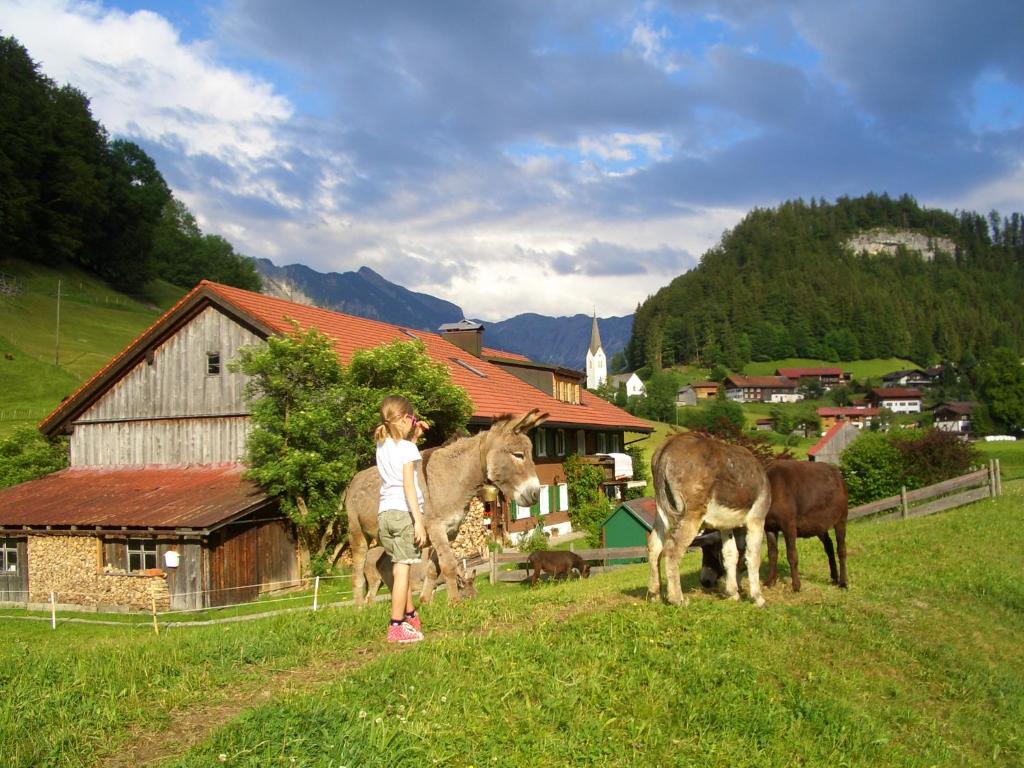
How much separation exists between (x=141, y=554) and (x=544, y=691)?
2268cm

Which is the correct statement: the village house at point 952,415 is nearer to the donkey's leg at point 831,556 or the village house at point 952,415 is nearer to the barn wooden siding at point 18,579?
the barn wooden siding at point 18,579

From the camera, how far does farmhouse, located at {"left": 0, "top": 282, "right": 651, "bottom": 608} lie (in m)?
24.1

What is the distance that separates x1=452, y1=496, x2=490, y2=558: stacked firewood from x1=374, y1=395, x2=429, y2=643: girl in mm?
25112

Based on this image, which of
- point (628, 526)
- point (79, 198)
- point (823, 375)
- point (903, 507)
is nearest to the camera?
point (903, 507)

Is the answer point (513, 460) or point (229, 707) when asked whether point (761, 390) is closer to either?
point (513, 460)

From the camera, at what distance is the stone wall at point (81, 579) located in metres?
24.9

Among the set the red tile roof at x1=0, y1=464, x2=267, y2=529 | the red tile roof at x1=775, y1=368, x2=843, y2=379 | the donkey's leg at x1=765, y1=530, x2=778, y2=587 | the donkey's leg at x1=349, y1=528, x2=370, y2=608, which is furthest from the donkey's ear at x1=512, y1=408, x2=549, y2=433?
the red tile roof at x1=775, y1=368, x2=843, y2=379

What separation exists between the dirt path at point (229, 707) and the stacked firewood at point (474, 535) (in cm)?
2535

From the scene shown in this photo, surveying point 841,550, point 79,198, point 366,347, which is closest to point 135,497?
point 366,347

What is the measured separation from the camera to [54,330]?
68.9 metres

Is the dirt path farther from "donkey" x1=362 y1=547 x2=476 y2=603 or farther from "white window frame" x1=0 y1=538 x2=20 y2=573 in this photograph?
"white window frame" x1=0 y1=538 x2=20 y2=573

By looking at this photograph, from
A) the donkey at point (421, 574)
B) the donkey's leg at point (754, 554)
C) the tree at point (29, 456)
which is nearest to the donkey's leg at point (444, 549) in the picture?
the donkey at point (421, 574)

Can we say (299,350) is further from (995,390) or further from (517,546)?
(995,390)

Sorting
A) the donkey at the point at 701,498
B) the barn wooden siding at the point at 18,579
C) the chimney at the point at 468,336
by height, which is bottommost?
the barn wooden siding at the point at 18,579
